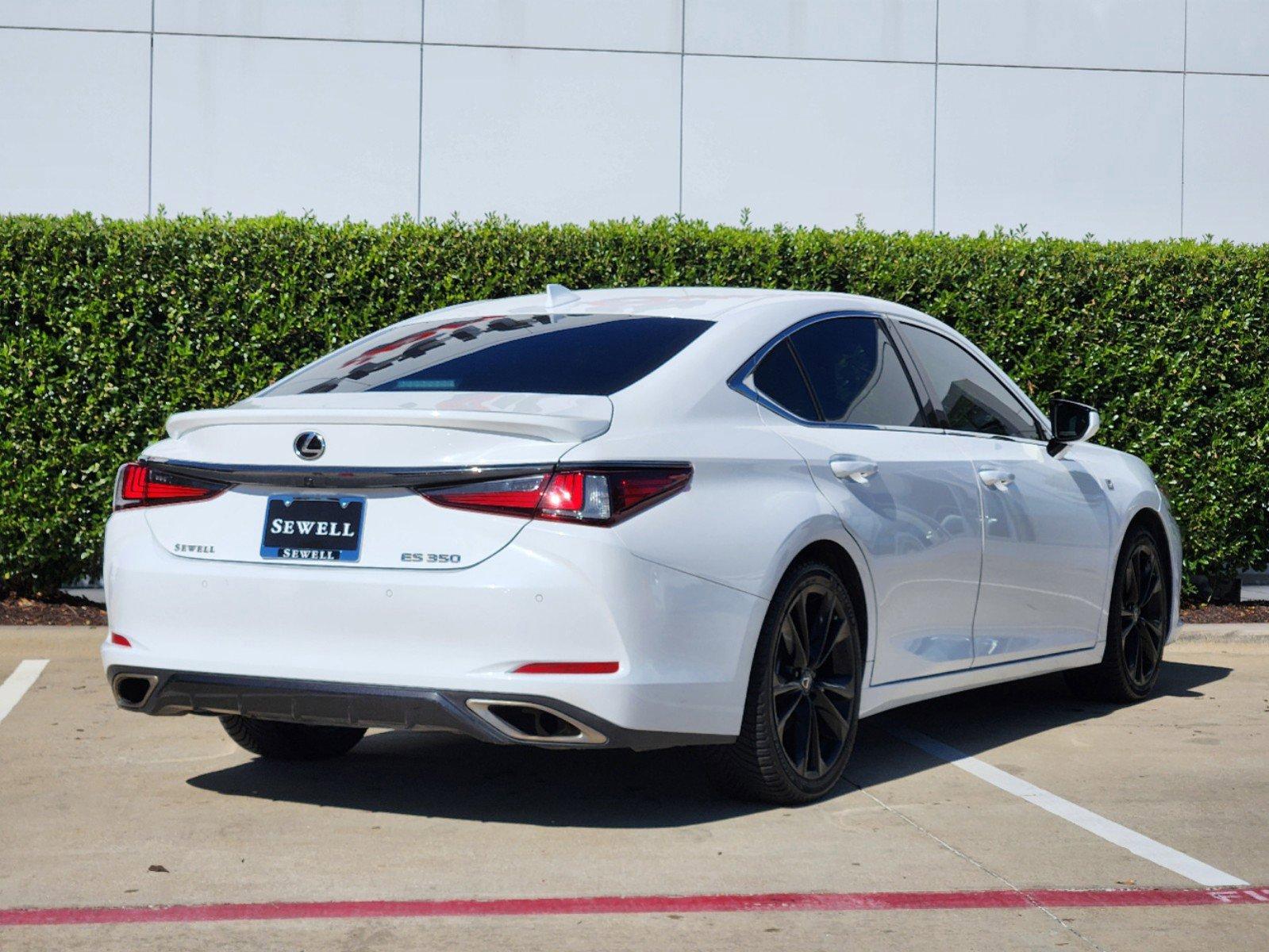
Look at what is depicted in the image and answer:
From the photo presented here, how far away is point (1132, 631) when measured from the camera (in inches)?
302

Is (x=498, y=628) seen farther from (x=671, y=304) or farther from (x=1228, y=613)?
(x=1228, y=613)

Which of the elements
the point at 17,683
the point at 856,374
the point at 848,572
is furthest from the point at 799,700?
the point at 17,683

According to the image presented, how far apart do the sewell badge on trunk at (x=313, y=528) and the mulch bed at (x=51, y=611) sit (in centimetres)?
550

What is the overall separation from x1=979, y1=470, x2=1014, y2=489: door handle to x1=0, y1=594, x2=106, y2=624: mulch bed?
5.72 meters

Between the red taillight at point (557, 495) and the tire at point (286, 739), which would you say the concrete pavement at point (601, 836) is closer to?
the tire at point (286, 739)

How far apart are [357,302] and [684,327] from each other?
4.84 metres

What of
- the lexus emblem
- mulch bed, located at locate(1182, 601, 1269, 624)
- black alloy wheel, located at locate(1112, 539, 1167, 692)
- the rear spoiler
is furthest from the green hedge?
the lexus emblem

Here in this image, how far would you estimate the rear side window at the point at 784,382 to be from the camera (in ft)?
17.8

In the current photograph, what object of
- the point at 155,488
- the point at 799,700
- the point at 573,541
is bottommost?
the point at 799,700

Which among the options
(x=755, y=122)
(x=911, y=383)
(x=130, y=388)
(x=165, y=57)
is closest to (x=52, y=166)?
(x=165, y=57)

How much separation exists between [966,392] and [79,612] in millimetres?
6001

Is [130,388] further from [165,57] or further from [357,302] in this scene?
[165,57]

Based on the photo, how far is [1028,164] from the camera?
44.8ft

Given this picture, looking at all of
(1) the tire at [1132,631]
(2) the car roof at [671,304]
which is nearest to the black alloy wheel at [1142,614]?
(1) the tire at [1132,631]
